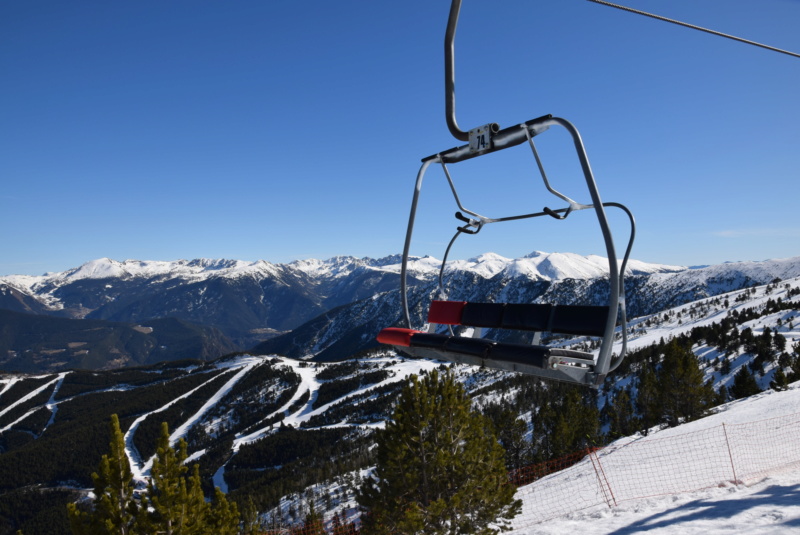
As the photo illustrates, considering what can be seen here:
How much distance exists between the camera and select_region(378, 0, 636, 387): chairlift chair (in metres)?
5.11

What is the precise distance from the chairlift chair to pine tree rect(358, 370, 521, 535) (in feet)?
30.6

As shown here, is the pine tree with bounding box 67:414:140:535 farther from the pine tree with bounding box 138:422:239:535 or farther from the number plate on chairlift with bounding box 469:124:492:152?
the number plate on chairlift with bounding box 469:124:492:152

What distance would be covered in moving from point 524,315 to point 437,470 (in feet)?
38.1

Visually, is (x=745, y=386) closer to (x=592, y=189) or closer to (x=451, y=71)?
(x=592, y=189)

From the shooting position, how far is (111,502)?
909 centimetres

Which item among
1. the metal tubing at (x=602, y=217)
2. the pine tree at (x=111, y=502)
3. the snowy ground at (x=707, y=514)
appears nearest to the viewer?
the metal tubing at (x=602, y=217)

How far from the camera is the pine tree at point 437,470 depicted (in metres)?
15.4

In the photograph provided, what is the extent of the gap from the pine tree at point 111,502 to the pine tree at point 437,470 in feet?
29.8

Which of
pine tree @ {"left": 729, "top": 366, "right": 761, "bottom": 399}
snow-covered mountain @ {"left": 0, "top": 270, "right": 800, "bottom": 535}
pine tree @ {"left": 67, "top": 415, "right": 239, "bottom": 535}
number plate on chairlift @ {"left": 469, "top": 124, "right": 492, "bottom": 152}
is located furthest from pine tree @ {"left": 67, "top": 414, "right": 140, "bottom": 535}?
snow-covered mountain @ {"left": 0, "top": 270, "right": 800, "bottom": 535}

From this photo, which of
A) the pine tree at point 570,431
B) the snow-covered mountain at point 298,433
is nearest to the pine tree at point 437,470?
the pine tree at point 570,431

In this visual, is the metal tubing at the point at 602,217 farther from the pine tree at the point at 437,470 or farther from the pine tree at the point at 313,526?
the pine tree at the point at 313,526

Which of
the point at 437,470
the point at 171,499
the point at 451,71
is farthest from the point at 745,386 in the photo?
the point at 451,71

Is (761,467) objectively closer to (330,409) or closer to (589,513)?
(589,513)

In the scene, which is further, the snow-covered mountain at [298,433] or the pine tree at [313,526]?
the snow-covered mountain at [298,433]
